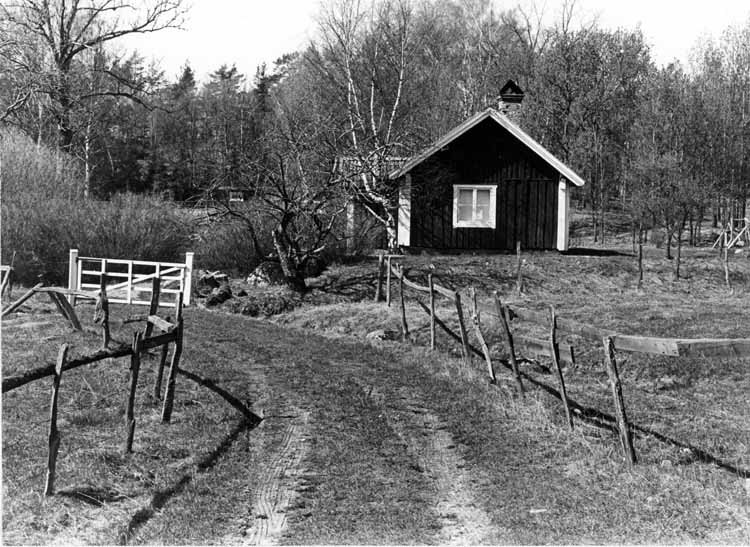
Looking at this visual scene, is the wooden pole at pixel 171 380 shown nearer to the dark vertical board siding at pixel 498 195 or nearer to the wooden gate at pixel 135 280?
the wooden gate at pixel 135 280

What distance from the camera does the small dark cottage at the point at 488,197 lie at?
27.2m

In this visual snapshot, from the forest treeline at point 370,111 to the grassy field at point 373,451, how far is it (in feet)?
28.6

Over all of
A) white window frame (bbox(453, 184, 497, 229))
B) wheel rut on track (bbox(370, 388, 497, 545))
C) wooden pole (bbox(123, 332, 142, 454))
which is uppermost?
white window frame (bbox(453, 184, 497, 229))

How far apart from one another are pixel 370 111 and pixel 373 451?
24.9 metres

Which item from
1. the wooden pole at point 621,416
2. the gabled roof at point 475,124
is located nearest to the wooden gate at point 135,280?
the gabled roof at point 475,124

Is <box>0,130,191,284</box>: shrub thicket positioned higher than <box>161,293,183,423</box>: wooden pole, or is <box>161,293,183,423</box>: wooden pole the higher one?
<box>0,130,191,284</box>: shrub thicket

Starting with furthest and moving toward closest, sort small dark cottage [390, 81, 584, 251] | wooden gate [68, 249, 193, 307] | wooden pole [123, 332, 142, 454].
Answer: small dark cottage [390, 81, 584, 251]
wooden gate [68, 249, 193, 307]
wooden pole [123, 332, 142, 454]

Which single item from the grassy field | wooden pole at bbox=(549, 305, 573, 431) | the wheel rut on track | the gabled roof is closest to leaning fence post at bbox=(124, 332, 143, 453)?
the grassy field

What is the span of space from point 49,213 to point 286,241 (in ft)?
22.1

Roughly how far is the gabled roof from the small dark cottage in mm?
96

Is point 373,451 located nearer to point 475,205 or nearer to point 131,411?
point 131,411

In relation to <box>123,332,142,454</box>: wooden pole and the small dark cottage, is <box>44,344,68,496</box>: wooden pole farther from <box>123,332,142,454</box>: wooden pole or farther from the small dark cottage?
the small dark cottage

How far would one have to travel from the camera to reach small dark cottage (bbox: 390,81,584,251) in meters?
27.2

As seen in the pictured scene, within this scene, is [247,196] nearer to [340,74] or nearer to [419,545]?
[340,74]
